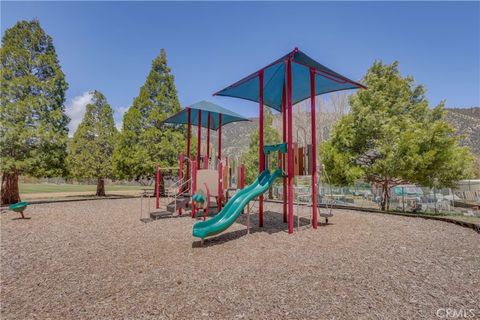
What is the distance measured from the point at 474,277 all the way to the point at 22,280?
753 centimetres

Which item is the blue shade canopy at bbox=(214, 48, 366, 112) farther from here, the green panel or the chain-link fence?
the chain-link fence

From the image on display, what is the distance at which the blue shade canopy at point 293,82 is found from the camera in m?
7.85

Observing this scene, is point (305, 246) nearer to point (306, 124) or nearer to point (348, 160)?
point (348, 160)

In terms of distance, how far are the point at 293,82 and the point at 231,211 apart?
5854 millimetres

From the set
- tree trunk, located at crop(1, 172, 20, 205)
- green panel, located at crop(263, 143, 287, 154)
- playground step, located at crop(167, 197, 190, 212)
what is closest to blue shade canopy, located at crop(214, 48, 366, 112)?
green panel, located at crop(263, 143, 287, 154)

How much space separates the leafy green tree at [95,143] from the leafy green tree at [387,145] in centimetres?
1924

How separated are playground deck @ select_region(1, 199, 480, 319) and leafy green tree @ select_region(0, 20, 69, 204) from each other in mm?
9289

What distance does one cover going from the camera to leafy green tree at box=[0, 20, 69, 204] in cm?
1480

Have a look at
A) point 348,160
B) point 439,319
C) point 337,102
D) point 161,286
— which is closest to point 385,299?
point 439,319

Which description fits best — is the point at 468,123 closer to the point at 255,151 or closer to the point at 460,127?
the point at 460,127

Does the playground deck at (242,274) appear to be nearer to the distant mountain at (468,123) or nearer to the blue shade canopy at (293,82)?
the blue shade canopy at (293,82)

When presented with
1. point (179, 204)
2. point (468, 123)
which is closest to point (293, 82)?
point (179, 204)

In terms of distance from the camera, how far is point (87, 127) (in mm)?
23891

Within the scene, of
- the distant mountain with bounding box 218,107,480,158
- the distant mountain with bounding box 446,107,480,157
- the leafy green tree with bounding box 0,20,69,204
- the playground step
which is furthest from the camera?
the distant mountain with bounding box 446,107,480,157
